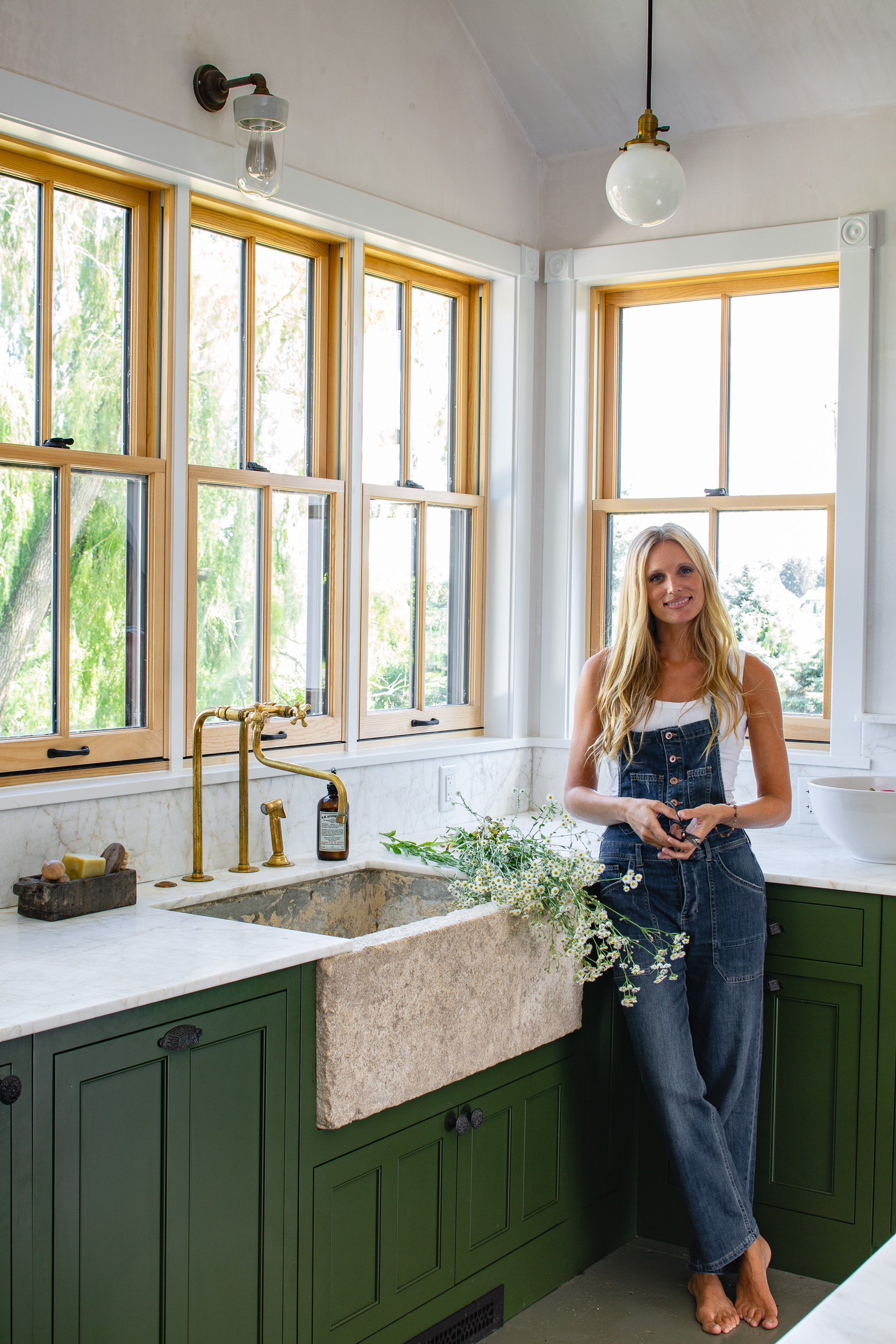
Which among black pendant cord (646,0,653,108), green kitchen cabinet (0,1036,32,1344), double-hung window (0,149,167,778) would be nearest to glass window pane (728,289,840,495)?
black pendant cord (646,0,653,108)

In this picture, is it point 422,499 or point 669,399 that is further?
point 669,399

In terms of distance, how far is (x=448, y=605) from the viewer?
380 centimetres

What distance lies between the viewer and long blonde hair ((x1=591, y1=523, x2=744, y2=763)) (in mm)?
2848

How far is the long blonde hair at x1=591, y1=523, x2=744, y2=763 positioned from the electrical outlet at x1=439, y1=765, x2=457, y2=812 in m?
0.73

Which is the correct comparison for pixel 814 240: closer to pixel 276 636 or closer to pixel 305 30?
pixel 305 30

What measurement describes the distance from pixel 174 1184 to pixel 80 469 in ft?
4.92

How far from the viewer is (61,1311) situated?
69.1 inches

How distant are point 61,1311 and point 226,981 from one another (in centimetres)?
51

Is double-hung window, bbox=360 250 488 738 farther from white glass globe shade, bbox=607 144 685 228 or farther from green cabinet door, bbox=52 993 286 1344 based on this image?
green cabinet door, bbox=52 993 286 1344

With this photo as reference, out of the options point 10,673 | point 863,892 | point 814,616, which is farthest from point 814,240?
point 10,673

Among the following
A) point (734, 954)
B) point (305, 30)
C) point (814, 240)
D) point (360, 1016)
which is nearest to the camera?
point (360, 1016)

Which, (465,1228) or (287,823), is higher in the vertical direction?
(287,823)

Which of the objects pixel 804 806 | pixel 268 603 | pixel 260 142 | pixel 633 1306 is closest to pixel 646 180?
pixel 260 142

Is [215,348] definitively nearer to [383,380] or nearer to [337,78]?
[383,380]
